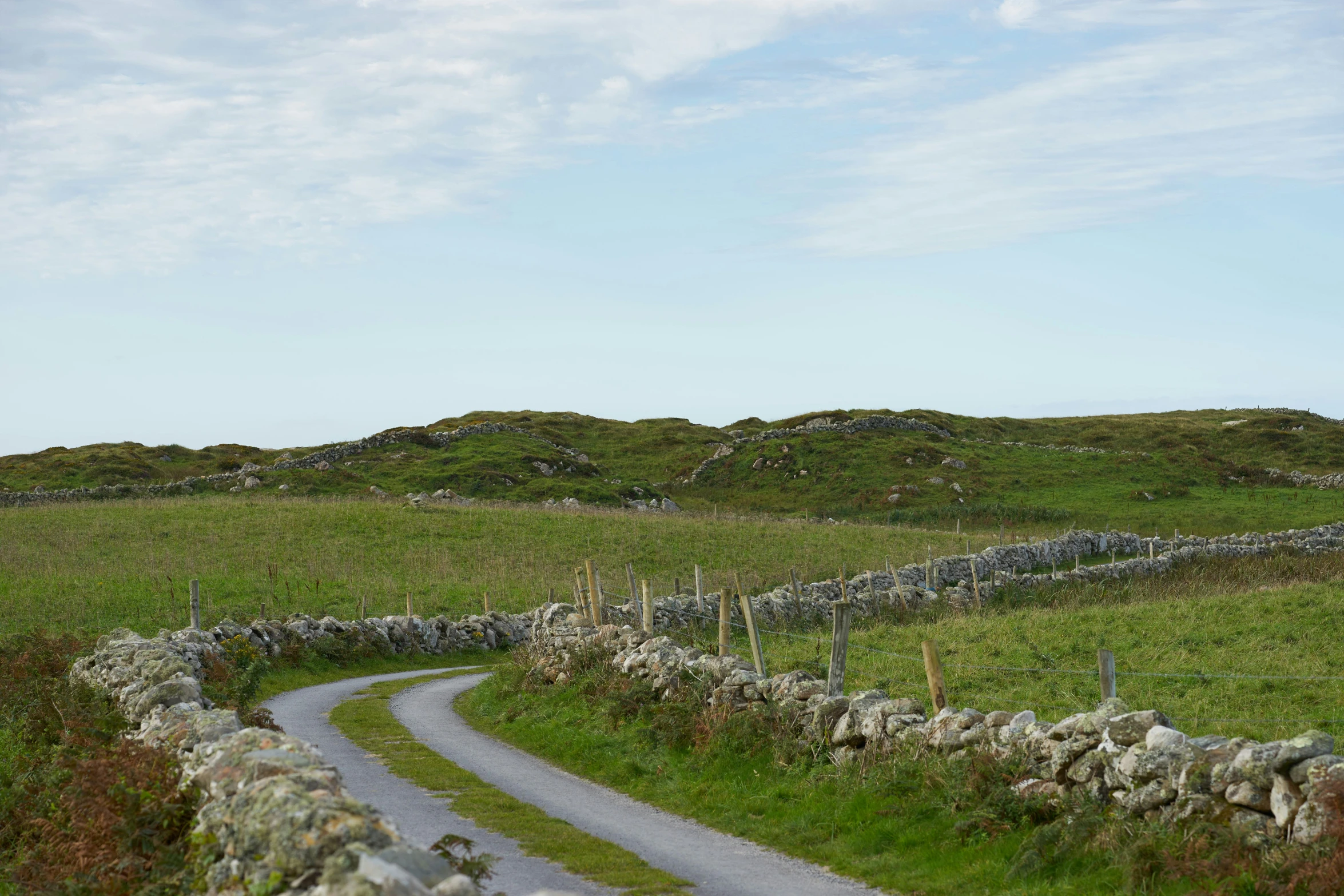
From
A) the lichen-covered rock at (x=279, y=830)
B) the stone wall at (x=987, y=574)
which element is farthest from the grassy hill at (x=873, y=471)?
the lichen-covered rock at (x=279, y=830)

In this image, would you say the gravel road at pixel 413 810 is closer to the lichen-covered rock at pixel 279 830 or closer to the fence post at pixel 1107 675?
the lichen-covered rock at pixel 279 830

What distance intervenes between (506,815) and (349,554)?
34.7m

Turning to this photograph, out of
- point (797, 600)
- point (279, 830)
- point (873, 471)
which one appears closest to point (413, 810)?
point (279, 830)

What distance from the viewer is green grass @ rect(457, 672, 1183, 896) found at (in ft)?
37.0

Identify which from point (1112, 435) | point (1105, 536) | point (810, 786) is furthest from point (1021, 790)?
point (1112, 435)

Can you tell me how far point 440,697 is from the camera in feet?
88.8

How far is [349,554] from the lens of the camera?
4734 cm

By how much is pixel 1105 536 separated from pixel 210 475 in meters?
61.7

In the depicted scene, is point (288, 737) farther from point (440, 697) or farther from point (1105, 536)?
point (1105, 536)

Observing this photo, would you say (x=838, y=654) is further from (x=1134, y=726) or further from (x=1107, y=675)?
(x=1134, y=726)

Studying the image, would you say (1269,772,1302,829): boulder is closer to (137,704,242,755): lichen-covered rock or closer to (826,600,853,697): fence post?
(826,600,853,697): fence post

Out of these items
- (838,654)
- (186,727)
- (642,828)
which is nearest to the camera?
(186,727)

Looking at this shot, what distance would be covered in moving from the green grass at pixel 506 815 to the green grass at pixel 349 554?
14890 millimetres

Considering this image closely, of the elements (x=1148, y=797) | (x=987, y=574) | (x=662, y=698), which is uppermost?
(x=1148, y=797)
